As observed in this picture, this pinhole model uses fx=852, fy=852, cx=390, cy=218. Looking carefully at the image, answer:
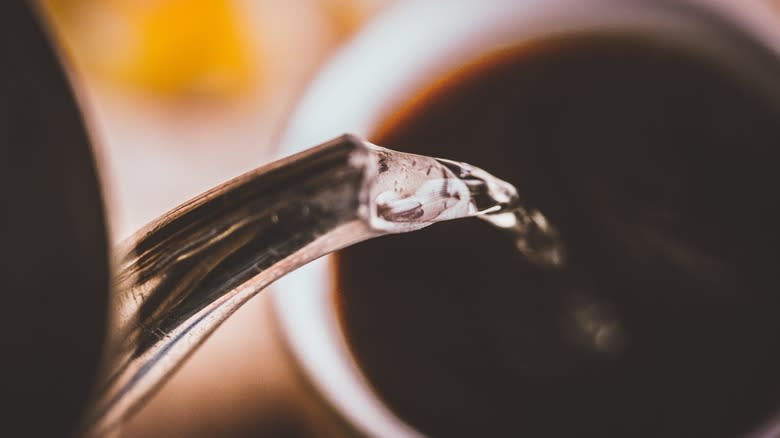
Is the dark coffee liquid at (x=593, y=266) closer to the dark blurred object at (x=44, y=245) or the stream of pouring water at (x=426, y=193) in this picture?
the stream of pouring water at (x=426, y=193)

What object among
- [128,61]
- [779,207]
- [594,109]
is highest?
[128,61]

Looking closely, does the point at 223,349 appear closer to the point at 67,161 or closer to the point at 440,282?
the point at 440,282

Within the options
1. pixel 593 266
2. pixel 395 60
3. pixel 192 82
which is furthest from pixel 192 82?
pixel 593 266

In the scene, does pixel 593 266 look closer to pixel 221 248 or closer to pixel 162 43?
pixel 221 248

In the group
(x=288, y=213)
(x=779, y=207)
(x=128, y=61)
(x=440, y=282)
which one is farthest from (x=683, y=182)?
(x=128, y=61)

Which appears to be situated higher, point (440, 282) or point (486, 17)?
point (486, 17)

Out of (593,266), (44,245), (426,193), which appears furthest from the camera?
(593,266)
